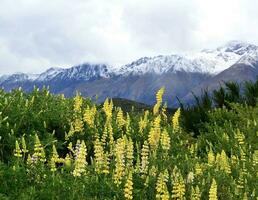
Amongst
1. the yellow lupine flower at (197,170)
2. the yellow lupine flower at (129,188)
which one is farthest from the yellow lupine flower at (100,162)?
the yellow lupine flower at (197,170)

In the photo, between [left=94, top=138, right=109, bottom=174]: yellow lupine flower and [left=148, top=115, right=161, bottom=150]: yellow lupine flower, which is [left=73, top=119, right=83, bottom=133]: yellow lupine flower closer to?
[left=148, top=115, right=161, bottom=150]: yellow lupine flower

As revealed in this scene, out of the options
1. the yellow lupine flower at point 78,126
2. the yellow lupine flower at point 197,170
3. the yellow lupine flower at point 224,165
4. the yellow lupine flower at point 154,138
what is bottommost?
the yellow lupine flower at point 197,170

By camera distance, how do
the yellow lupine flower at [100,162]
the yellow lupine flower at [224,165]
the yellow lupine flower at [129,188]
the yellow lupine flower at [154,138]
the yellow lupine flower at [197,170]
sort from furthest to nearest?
1. the yellow lupine flower at [154,138]
2. the yellow lupine flower at [224,165]
3. the yellow lupine flower at [197,170]
4. the yellow lupine flower at [100,162]
5. the yellow lupine flower at [129,188]

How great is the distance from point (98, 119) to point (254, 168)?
11.3 ft

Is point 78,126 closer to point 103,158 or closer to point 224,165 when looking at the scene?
point 103,158

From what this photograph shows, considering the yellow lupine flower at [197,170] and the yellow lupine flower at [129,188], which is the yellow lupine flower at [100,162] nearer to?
the yellow lupine flower at [129,188]

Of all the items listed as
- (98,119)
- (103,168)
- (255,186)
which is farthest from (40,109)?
(255,186)

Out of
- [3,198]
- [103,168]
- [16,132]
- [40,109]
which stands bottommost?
[3,198]

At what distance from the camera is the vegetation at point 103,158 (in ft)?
23.1

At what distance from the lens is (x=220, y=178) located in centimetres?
836

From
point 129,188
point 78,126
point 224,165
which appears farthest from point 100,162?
point 78,126

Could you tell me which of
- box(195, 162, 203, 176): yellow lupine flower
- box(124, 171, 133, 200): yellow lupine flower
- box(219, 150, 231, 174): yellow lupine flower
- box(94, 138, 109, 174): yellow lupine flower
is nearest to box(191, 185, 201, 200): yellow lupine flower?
box(124, 171, 133, 200): yellow lupine flower

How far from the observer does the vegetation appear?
7031 mm

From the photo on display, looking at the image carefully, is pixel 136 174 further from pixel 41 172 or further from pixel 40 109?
pixel 40 109
